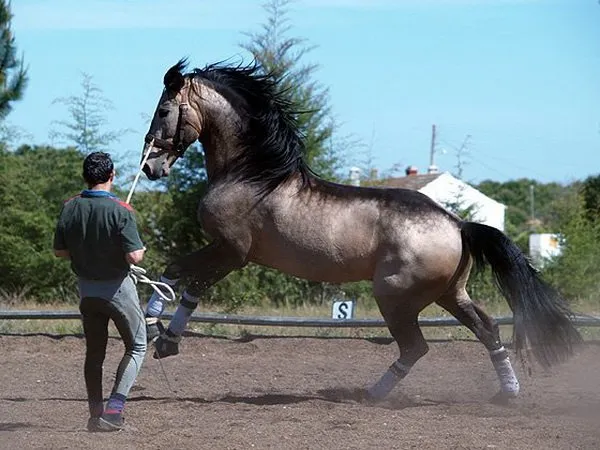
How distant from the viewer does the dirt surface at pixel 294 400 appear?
664 cm

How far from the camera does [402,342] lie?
8.37m

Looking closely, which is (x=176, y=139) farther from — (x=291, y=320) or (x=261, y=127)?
(x=291, y=320)

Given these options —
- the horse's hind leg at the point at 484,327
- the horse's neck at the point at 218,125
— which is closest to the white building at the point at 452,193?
the horse's hind leg at the point at 484,327

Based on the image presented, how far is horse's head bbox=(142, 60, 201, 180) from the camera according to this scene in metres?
8.43

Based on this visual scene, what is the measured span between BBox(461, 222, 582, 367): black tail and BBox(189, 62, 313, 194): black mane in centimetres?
154

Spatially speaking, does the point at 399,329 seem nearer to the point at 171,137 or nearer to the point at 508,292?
the point at 508,292

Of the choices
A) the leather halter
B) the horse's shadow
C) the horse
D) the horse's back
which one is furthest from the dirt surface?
the leather halter

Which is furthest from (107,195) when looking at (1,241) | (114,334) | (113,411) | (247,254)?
(1,241)

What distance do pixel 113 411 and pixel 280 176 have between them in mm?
2510

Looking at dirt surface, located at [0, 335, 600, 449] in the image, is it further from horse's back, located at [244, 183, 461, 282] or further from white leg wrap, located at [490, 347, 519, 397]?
horse's back, located at [244, 183, 461, 282]

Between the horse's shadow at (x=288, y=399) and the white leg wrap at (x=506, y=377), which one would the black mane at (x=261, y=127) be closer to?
the horse's shadow at (x=288, y=399)

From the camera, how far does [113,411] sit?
6805mm

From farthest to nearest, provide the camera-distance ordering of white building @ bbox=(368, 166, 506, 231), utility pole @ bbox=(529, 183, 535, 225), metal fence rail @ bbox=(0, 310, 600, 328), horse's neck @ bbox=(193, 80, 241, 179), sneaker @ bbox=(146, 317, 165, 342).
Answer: utility pole @ bbox=(529, 183, 535, 225) < white building @ bbox=(368, 166, 506, 231) < metal fence rail @ bbox=(0, 310, 600, 328) < horse's neck @ bbox=(193, 80, 241, 179) < sneaker @ bbox=(146, 317, 165, 342)

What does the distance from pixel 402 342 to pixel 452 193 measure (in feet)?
31.7
